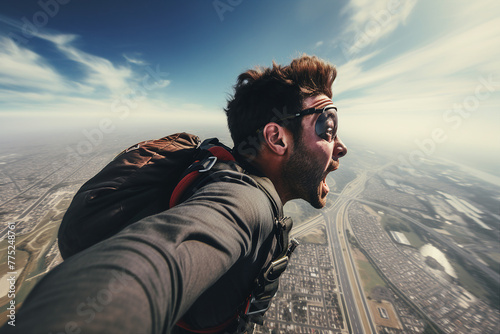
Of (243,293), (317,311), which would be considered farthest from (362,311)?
(243,293)

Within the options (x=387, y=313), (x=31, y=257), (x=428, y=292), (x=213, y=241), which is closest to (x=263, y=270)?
(x=213, y=241)

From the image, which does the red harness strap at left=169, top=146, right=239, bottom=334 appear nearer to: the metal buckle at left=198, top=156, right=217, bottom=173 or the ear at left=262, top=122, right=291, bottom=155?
the metal buckle at left=198, top=156, right=217, bottom=173

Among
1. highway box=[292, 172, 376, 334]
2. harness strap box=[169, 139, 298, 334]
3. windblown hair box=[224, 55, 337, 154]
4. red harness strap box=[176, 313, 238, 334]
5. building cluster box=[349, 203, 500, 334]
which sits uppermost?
windblown hair box=[224, 55, 337, 154]

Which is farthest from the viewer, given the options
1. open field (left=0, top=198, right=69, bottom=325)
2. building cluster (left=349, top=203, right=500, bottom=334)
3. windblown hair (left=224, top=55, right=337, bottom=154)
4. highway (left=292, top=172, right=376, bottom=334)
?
building cluster (left=349, top=203, right=500, bottom=334)

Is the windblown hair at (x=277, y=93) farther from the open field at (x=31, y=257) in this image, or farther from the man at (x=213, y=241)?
the open field at (x=31, y=257)

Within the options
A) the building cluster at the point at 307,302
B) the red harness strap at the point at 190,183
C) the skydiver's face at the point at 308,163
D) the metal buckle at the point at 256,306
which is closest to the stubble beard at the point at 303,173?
the skydiver's face at the point at 308,163

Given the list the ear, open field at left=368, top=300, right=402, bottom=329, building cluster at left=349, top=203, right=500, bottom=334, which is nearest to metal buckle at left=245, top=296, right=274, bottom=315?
the ear

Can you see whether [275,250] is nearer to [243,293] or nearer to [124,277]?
[243,293]
